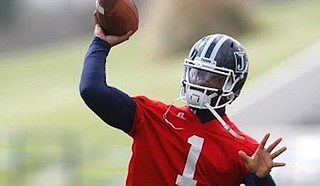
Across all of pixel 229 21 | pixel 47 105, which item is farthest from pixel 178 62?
pixel 47 105

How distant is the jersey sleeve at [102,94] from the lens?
165 inches

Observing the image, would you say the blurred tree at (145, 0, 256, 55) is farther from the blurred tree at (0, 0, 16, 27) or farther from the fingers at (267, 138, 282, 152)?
the fingers at (267, 138, 282, 152)

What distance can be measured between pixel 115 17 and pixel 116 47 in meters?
23.7

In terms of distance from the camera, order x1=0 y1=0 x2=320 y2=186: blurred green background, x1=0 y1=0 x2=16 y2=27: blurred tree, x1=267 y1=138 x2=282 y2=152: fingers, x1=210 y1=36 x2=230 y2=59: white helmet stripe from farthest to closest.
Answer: x1=0 y1=0 x2=16 y2=27: blurred tree, x1=0 y1=0 x2=320 y2=186: blurred green background, x1=210 y1=36 x2=230 y2=59: white helmet stripe, x1=267 y1=138 x2=282 y2=152: fingers

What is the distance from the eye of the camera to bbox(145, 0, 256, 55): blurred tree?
26.4 m

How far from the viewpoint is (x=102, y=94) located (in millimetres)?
4184

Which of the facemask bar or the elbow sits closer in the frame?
the elbow

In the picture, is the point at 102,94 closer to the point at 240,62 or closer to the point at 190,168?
the point at 190,168

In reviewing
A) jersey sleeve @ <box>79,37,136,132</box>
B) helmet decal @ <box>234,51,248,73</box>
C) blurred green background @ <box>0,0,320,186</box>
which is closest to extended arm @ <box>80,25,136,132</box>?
jersey sleeve @ <box>79,37,136,132</box>

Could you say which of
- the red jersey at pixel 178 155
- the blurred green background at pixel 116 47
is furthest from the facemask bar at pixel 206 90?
the blurred green background at pixel 116 47

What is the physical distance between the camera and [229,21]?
26797mm

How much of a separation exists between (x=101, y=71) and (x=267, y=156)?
683mm

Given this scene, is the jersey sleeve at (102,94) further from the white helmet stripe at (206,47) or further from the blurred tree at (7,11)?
the blurred tree at (7,11)

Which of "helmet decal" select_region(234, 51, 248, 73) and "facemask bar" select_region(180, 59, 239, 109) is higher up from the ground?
"helmet decal" select_region(234, 51, 248, 73)
